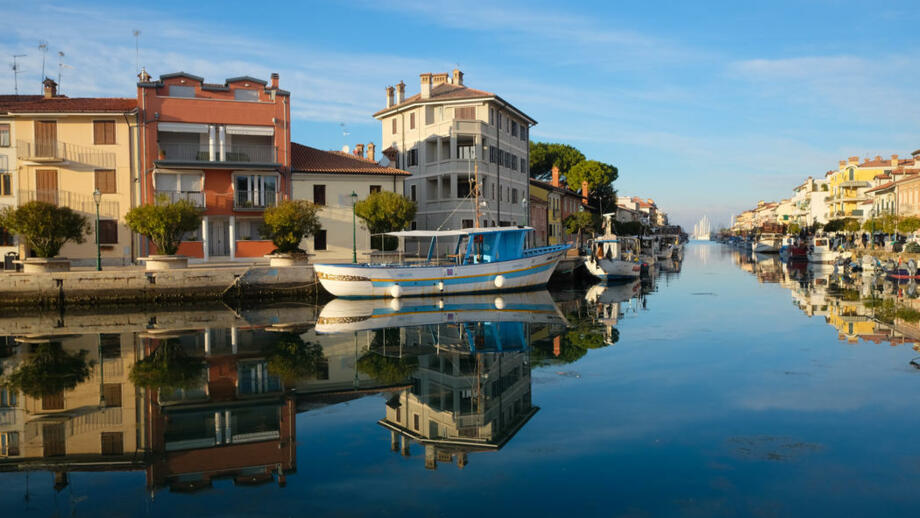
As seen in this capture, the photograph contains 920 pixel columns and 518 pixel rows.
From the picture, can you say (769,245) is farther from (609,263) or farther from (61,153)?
(61,153)

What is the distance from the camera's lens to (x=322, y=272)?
1129 inches

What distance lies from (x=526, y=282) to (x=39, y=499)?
27213 mm

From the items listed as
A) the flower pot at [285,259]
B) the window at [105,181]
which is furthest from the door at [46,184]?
the flower pot at [285,259]

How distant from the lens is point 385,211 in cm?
3472

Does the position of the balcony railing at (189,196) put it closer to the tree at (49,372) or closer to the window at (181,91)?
the window at (181,91)

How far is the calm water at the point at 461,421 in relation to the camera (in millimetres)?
7242

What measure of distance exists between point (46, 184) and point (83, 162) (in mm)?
2171

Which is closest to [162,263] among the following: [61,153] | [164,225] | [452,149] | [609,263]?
[164,225]

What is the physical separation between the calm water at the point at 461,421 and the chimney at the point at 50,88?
77.3 feet

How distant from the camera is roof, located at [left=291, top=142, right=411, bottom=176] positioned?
3825cm

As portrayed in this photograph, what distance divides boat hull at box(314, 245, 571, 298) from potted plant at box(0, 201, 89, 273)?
425 inches

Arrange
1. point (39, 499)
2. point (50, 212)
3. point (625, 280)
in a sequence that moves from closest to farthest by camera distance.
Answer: point (39, 499), point (50, 212), point (625, 280)

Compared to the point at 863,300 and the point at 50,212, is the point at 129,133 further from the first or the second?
the point at 863,300

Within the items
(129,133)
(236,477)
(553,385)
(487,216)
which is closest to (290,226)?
(129,133)
